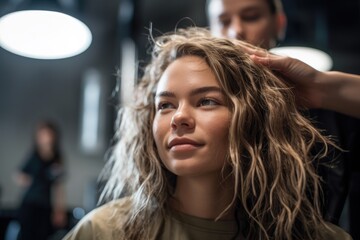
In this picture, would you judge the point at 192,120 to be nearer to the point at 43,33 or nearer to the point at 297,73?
the point at 297,73

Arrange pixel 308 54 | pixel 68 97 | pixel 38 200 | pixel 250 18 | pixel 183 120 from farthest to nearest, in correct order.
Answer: pixel 68 97
pixel 38 200
pixel 308 54
pixel 250 18
pixel 183 120

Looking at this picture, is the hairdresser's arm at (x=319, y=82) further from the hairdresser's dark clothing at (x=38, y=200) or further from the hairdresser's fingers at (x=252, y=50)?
the hairdresser's dark clothing at (x=38, y=200)

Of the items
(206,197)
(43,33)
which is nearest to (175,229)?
(206,197)

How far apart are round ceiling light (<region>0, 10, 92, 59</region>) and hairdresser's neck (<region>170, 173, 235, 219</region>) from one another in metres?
1.36

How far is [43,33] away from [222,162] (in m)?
1.62

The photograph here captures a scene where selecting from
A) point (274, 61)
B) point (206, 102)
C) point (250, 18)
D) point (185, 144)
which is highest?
point (250, 18)

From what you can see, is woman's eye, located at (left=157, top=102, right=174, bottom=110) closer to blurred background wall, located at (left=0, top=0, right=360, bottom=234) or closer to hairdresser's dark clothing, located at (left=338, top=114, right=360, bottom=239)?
hairdresser's dark clothing, located at (left=338, top=114, right=360, bottom=239)

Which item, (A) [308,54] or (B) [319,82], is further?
(A) [308,54]

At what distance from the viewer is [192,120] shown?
3.85ft

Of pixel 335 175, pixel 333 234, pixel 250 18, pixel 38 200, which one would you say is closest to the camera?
pixel 333 234

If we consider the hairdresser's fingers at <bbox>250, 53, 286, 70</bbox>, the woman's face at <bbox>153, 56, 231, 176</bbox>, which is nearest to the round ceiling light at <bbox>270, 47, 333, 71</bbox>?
the hairdresser's fingers at <bbox>250, 53, 286, 70</bbox>

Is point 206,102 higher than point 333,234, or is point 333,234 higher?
point 206,102

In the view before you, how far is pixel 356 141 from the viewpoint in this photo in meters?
1.42

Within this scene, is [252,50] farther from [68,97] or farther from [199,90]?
[68,97]
